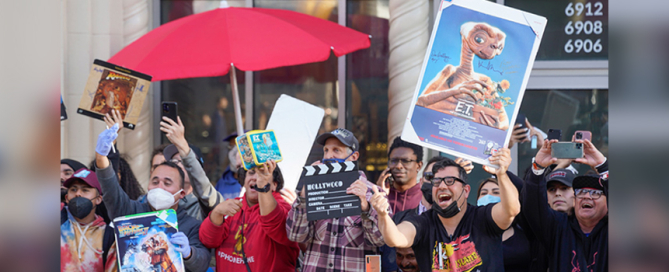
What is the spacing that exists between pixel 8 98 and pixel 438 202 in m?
3.35

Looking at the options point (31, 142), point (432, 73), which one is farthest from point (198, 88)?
point (31, 142)

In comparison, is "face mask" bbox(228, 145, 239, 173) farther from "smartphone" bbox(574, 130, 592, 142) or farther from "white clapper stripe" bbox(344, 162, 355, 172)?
"smartphone" bbox(574, 130, 592, 142)

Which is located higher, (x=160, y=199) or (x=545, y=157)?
(x=545, y=157)

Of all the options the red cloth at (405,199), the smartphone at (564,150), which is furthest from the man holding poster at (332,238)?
the smartphone at (564,150)

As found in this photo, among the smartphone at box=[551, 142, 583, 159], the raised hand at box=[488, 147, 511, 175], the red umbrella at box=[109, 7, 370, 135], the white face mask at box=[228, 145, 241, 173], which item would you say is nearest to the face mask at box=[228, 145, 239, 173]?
the white face mask at box=[228, 145, 241, 173]

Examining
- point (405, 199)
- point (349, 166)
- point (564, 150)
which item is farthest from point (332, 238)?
point (564, 150)

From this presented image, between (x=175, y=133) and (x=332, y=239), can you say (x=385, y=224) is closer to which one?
(x=332, y=239)

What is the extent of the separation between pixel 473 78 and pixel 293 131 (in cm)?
174

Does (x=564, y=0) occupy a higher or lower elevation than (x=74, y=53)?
higher

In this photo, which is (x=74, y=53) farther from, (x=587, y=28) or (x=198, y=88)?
(x=587, y=28)

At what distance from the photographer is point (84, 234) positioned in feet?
13.8

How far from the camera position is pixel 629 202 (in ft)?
2.55

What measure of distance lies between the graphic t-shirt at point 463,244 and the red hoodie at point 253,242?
37.5 inches

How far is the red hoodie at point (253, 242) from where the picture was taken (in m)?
4.13
